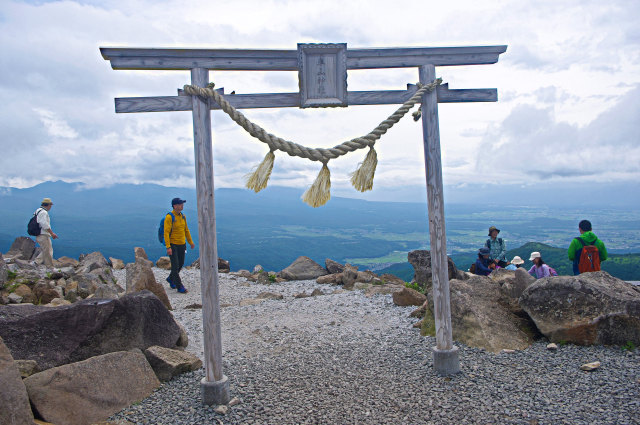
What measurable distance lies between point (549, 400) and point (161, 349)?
184 inches

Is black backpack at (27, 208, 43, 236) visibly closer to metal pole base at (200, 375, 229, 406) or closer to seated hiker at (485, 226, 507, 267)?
metal pole base at (200, 375, 229, 406)

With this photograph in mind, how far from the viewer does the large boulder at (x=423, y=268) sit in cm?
1131

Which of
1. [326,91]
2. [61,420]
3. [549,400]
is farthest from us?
[326,91]

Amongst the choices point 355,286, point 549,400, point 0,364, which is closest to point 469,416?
point 549,400

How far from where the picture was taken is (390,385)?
5277 mm

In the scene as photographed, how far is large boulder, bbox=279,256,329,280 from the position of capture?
1398 centimetres

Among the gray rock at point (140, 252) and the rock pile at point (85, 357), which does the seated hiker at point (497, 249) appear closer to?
the rock pile at point (85, 357)

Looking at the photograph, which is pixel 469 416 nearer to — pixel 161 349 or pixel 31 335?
pixel 161 349

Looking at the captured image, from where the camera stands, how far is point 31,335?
17.3 ft

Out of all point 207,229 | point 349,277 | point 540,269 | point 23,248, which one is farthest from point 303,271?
point 23,248

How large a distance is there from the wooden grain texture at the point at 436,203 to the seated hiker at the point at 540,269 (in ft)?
17.3

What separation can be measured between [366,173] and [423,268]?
651 cm

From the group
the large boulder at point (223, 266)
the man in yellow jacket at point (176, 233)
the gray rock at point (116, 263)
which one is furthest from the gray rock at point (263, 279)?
the gray rock at point (116, 263)

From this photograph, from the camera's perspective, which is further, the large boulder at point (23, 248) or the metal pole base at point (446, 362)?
the large boulder at point (23, 248)
